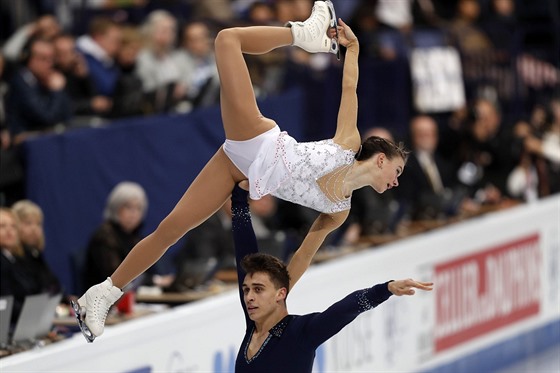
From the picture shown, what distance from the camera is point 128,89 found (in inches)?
394

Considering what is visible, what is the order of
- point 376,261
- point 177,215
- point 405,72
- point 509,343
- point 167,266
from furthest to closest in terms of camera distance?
point 405,72 < point 509,343 < point 167,266 < point 376,261 < point 177,215

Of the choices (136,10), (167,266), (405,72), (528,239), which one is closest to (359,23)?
(405,72)

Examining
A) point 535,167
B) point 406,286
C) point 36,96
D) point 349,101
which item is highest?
point 349,101

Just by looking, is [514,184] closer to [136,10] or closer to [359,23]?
[359,23]

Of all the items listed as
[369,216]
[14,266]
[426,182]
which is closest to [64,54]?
[369,216]

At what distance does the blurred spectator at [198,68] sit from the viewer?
10.4 m

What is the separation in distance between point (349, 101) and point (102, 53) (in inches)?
204

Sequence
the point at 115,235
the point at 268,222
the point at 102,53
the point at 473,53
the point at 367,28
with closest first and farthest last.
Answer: the point at 115,235
the point at 268,222
the point at 102,53
the point at 367,28
the point at 473,53

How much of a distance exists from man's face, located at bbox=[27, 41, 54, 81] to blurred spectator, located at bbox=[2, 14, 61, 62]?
0.25 meters

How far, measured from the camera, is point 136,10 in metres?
11.8

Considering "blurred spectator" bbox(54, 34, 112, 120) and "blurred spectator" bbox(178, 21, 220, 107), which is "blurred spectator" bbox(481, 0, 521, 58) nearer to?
"blurred spectator" bbox(178, 21, 220, 107)

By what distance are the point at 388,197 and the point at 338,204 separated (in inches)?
194

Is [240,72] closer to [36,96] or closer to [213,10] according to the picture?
[36,96]

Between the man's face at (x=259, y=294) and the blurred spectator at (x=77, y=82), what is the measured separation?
15.1 feet
